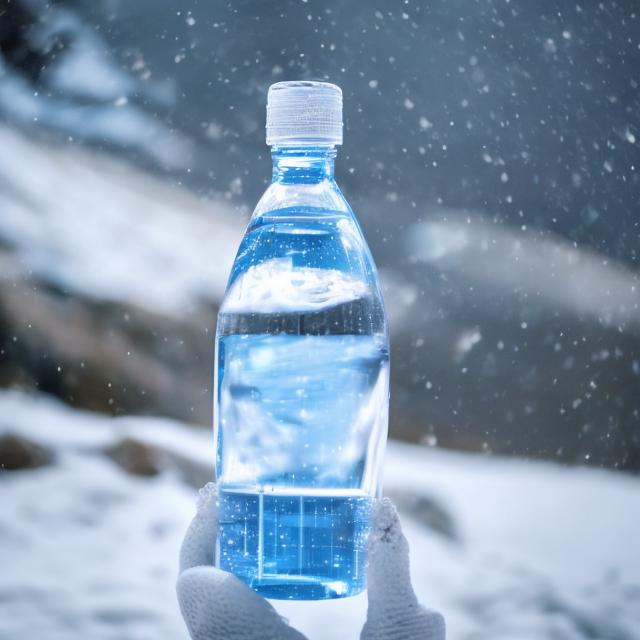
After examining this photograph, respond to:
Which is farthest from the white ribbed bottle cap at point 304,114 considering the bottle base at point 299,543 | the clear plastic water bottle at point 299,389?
the bottle base at point 299,543

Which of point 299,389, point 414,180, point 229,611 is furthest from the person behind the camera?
point 414,180

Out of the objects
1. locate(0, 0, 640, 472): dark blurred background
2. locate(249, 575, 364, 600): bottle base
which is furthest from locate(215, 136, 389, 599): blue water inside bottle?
locate(0, 0, 640, 472): dark blurred background

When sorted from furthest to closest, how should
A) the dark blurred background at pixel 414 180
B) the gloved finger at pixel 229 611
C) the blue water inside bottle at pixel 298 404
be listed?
1. the dark blurred background at pixel 414 180
2. the blue water inside bottle at pixel 298 404
3. the gloved finger at pixel 229 611

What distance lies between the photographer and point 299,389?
0.94 meters

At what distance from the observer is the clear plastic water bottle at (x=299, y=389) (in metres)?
0.93

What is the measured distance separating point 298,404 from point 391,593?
18 cm

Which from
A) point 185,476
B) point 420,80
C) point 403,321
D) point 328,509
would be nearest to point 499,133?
point 420,80

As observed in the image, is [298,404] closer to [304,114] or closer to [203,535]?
[203,535]

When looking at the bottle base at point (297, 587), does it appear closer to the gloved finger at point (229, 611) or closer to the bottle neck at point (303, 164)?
the gloved finger at point (229, 611)

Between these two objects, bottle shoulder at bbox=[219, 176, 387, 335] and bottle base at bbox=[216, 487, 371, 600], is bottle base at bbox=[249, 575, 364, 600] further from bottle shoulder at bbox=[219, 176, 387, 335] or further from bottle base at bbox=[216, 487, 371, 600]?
bottle shoulder at bbox=[219, 176, 387, 335]

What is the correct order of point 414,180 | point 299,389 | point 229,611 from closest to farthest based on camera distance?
point 229,611, point 299,389, point 414,180

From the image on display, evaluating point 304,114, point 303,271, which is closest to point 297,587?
point 303,271

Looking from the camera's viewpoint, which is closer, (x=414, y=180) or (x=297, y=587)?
(x=297, y=587)

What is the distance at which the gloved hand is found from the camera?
2.73ft
